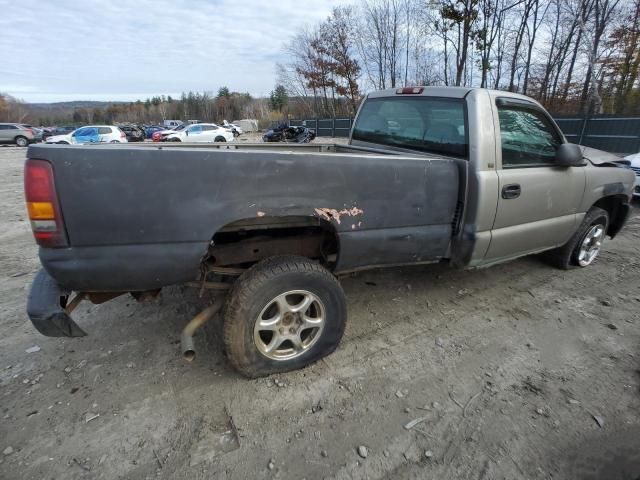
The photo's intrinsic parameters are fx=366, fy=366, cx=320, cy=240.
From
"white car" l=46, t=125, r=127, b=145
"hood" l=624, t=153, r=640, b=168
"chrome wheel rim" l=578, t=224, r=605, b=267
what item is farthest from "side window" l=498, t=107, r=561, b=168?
"white car" l=46, t=125, r=127, b=145

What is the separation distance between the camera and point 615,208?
4.45 m

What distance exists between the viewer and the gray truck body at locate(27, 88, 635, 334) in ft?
5.96

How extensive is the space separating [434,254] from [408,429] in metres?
1.33

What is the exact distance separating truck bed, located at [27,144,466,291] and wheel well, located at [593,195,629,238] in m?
3.21

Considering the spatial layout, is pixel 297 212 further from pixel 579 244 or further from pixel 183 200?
pixel 579 244

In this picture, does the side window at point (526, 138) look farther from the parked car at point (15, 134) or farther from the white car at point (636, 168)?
the parked car at point (15, 134)

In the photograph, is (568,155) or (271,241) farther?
(568,155)

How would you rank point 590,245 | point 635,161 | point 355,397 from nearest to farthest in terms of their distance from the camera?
point 355,397, point 590,245, point 635,161

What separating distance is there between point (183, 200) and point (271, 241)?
79 centimetres

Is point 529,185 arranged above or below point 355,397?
above

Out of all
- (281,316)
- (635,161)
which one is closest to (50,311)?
(281,316)

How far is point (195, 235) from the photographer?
2.00 metres

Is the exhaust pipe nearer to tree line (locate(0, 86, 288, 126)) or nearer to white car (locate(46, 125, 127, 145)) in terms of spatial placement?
white car (locate(46, 125, 127, 145))

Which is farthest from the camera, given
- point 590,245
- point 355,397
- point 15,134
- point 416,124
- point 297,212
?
point 15,134
